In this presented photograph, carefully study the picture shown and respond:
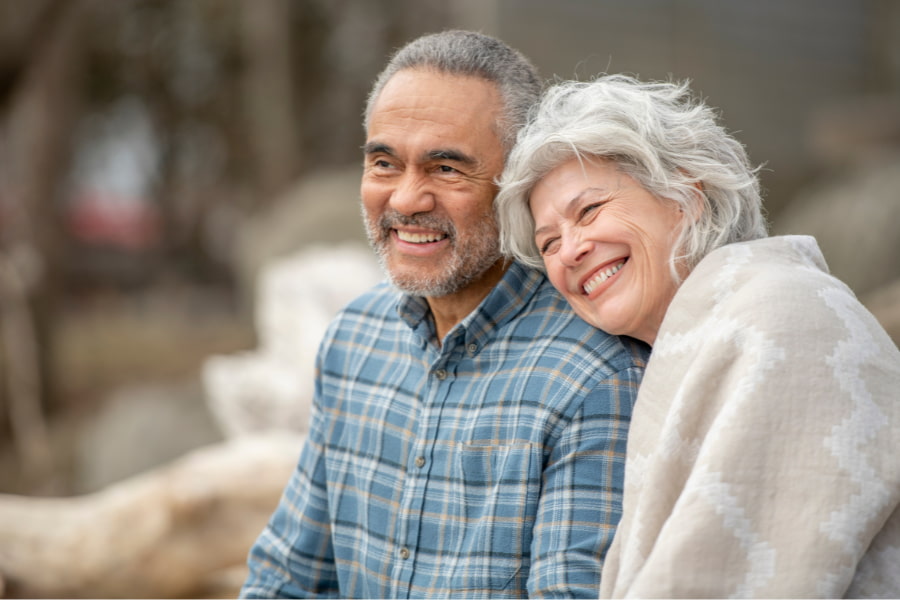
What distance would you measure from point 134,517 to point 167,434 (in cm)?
210

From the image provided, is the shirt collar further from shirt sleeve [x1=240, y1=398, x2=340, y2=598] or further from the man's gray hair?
shirt sleeve [x1=240, y1=398, x2=340, y2=598]

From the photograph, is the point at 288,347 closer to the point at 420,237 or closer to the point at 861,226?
the point at 420,237

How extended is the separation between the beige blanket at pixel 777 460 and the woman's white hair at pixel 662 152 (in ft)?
0.73

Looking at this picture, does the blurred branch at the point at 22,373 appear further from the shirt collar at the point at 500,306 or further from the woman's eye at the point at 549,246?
the woman's eye at the point at 549,246

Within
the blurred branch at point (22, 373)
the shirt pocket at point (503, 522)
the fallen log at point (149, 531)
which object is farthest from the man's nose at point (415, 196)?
the blurred branch at point (22, 373)

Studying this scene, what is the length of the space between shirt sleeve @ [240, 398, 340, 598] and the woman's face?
0.79m

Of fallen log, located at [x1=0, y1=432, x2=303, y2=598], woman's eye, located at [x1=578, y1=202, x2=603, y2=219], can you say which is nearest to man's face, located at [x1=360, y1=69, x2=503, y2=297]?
woman's eye, located at [x1=578, y1=202, x2=603, y2=219]

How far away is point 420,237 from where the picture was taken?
205cm

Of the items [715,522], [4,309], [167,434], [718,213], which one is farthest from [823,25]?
[715,522]

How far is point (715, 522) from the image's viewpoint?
142cm

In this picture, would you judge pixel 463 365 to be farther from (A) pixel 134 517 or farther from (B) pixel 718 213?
(A) pixel 134 517

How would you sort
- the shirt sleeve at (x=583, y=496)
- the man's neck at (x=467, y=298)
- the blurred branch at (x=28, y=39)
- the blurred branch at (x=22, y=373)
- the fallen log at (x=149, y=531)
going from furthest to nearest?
the blurred branch at (x=22, y=373), the blurred branch at (x=28, y=39), the fallen log at (x=149, y=531), the man's neck at (x=467, y=298), the shirt sleeve at (x=583, y=496)

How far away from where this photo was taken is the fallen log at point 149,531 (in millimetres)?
3555

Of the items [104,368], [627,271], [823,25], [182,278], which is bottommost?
[104,368]
